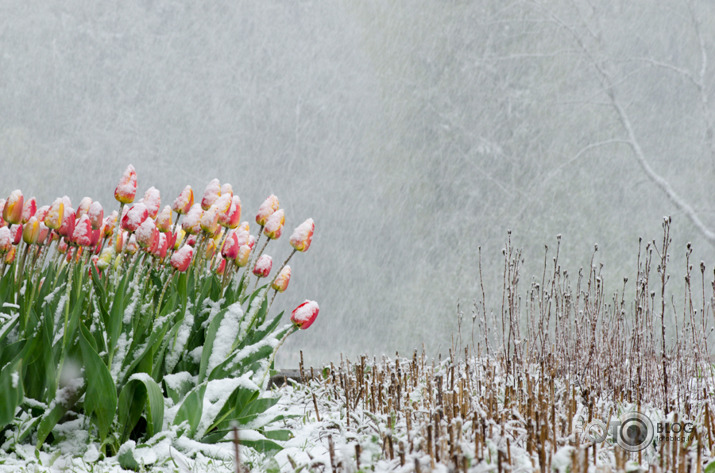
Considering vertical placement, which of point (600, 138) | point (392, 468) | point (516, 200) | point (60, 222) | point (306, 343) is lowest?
point (392, 468)

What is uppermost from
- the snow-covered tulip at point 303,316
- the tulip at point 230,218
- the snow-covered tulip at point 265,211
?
the snow-covered tulip at point 265,211

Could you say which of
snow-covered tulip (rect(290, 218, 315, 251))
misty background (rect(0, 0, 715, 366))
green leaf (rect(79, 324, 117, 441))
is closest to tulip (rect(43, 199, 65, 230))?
green leaf (rect(79, 324, 117, 441))

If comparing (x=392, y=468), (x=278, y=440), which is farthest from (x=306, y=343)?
(x=392, y=468)

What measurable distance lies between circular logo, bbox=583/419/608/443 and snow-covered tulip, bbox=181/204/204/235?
1.23 meters

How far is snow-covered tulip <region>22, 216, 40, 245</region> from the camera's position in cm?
195

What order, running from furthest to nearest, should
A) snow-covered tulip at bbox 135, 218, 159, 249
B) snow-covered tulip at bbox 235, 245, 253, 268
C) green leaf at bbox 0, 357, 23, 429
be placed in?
snow-covered tulip at bbox 235, 245, 253, 268
snow-covered tulip at bbox 135, 218, 159, 249
green leaf at bbox 0, 357, 23, 429

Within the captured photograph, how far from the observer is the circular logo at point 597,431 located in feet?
5.79

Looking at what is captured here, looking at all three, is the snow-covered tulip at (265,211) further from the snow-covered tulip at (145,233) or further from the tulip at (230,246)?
the snow-covered tulip at (145,233)

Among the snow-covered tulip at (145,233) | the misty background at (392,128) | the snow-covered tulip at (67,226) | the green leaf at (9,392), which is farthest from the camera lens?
the misty background at (392,128)

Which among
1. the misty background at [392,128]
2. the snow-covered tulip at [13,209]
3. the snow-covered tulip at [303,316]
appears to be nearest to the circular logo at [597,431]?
the snow-covered tulip at [303,316]

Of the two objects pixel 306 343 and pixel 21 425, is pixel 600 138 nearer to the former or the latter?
pixel 306 343

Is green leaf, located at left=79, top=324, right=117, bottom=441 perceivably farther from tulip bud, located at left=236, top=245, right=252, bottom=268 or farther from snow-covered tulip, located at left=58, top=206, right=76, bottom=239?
tulip bud, located at left=236, top=245, right=252, bottom=268

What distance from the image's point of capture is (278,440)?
2012mm

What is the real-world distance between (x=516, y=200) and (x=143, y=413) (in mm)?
9288
